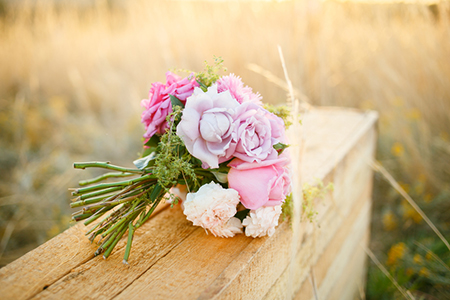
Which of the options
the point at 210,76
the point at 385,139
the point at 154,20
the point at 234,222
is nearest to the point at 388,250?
the point at 385,139

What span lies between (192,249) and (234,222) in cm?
12

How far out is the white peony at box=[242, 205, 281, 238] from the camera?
0.73 m

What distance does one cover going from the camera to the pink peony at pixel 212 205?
697mm

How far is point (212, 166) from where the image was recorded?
69 centimetres

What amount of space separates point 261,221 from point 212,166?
0.57 feet

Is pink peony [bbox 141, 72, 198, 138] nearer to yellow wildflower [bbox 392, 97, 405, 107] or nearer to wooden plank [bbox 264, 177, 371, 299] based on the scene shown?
wooden plank [bbox 264, 177, 371, 299]

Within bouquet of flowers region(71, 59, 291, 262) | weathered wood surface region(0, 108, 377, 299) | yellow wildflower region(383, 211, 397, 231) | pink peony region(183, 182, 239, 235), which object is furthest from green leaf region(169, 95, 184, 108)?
yellow wildflower region(383, 211, 397, 231)

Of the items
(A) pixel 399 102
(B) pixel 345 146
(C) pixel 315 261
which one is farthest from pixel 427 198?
(C) pixel 315 261

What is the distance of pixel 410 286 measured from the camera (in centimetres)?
176

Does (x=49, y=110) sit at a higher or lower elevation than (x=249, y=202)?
higher

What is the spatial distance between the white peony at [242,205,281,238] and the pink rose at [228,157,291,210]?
2 centimetres

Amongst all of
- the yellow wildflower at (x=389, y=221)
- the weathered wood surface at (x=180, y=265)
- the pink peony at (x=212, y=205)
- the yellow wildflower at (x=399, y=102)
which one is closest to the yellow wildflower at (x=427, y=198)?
the yellow wildflower at (x=389, y=221)

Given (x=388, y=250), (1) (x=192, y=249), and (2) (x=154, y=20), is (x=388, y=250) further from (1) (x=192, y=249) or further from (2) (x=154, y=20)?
(2) (x=154, y=20)

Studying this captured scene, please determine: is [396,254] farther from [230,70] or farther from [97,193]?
[230,70]
